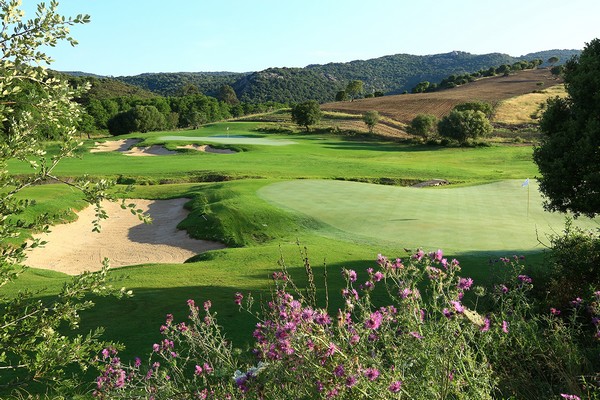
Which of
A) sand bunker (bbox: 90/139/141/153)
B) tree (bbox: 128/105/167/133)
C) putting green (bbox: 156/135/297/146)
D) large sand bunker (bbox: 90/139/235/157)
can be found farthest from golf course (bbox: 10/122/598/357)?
tree (bbox: 128/105/167/133)

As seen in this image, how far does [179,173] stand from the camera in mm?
42062

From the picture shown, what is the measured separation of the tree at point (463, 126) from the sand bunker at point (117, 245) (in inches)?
2171

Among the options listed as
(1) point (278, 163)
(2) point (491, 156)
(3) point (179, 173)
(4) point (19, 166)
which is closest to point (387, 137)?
(2) point (491, 156)

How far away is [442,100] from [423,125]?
3919cm

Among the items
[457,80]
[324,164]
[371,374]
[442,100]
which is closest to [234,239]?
[371,374]

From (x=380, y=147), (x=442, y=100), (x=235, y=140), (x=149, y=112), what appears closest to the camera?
(x=380, y=147)

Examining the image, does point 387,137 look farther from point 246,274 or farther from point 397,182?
point 246,274

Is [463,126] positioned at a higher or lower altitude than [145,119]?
lower

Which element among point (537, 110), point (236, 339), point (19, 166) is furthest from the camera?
point (537, 110)

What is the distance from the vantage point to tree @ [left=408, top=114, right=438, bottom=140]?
77250 mm

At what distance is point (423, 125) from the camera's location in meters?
77.4

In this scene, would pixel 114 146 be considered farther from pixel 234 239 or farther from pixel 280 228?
pixel 280 228

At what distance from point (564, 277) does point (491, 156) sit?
54.9 metres

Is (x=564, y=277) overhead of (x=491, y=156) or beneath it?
overhead
